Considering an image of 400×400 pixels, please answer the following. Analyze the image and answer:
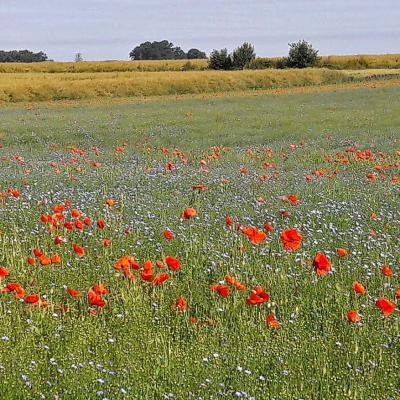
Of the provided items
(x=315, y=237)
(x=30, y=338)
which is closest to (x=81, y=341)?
(x=30, y=338)

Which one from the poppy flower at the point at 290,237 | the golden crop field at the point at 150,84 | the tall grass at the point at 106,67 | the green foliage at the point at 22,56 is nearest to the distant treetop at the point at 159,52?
the green foliage at the point at 22,56

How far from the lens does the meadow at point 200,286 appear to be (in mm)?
4008

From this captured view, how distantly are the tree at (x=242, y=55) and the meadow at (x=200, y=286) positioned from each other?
57672 mm

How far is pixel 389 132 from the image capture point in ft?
62.0

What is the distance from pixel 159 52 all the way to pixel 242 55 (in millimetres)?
65868

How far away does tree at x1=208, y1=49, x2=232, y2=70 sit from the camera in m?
68.5

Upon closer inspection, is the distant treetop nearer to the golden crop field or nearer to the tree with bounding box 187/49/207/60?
the tree with bounding box 187/49/207/60

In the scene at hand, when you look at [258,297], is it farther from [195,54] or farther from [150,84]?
[195,54]

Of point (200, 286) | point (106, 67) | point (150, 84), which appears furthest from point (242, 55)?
point (200, 286)

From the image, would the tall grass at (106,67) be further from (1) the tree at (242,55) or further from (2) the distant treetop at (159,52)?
(2) the distant treetop at (159,52)

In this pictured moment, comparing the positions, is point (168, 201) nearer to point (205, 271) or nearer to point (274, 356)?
point (205, 271)

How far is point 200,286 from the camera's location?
18.7 feet

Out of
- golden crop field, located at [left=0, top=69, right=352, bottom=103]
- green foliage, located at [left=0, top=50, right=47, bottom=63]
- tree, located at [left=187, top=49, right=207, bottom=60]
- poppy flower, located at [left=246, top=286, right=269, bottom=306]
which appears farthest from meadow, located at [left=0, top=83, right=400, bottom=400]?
tree, located at [left=187, top=49, right=207, bottom=60]

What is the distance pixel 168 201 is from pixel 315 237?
2.45 metres
